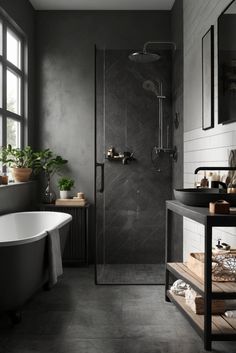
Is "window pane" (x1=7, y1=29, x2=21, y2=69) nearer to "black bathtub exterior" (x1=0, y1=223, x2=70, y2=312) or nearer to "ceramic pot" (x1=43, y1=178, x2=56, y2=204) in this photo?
"ceramic pot" (x1=43, y1=178, x2=56, y2=204)

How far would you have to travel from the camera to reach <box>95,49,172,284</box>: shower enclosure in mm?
4656

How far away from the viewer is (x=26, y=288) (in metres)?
3.25

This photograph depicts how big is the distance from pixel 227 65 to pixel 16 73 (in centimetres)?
293

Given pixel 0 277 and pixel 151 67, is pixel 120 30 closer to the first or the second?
pixel 151 67

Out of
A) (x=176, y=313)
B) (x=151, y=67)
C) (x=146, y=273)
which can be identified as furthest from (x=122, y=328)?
(x=151, y=67)

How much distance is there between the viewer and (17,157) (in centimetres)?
489

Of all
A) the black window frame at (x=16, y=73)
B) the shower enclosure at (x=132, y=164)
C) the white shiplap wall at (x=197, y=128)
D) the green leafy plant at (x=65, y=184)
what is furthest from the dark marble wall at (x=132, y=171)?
the black window frame at (x=16, y=73)

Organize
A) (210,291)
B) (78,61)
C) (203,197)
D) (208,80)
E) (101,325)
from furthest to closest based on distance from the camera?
(78,61), (208,80), (101,325), (203,197), (210,291)

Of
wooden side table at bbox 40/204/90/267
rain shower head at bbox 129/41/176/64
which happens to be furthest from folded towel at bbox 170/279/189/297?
rain shower head at bbox 129/41/176/64

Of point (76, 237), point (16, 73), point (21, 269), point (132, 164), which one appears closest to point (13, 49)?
point (16, 73)

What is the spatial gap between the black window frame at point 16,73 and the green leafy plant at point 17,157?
0.18m

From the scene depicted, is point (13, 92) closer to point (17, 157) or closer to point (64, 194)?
point (17, 157)

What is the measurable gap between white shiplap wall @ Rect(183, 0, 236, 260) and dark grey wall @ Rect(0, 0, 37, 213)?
1932 mm

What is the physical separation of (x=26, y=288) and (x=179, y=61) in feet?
9.52
